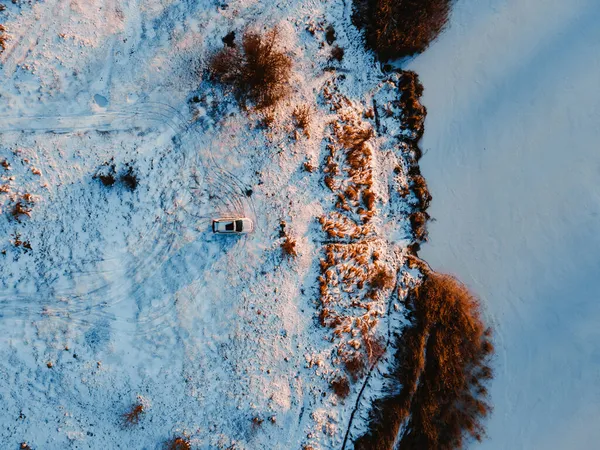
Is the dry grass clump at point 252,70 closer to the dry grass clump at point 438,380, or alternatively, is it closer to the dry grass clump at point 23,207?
the dry grass clump at point 23,207

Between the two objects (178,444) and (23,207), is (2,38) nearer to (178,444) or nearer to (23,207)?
(23,207)

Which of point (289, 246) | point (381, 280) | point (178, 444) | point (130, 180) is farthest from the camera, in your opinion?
point (381, 280)

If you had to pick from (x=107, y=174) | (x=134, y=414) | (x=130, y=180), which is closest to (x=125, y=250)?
(x=130, y=180)

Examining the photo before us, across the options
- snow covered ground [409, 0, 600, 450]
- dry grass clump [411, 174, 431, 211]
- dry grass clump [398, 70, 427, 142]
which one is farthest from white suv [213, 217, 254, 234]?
A: dry grass clump [398, 70, 427, 142]

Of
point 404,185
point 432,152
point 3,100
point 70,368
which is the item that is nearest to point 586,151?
point 432,152

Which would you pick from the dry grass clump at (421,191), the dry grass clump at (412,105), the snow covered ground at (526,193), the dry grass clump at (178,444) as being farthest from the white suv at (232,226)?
the dry grass clump at (178,444)

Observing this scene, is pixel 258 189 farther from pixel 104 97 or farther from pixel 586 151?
pixel 586 151
